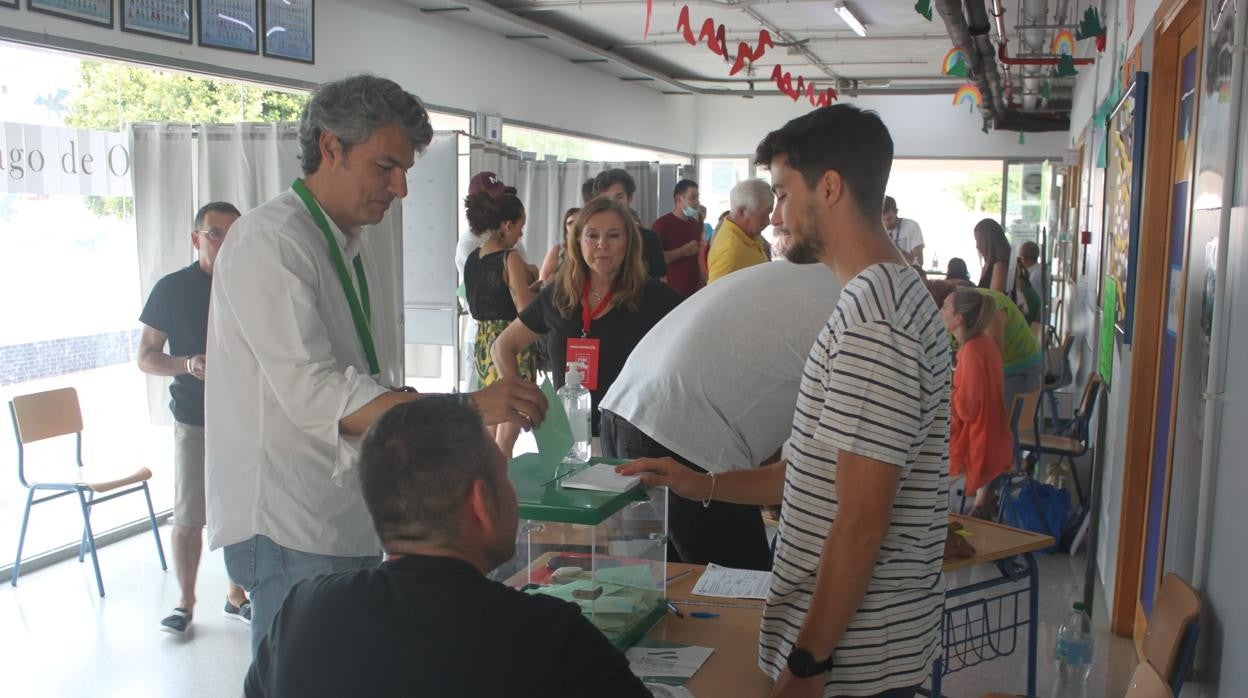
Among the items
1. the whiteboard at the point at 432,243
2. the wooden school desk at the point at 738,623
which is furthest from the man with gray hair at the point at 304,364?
the whiteboard at the point at 432,243

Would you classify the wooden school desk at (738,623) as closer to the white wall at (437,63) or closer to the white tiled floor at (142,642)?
the white tiled floor at (142,642)

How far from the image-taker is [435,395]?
1.38 m

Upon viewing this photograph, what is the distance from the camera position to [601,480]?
1.84 meters

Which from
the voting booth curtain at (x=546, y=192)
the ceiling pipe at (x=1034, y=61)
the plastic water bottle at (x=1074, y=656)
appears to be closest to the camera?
the plastic water bottle at (x=1074, y=656)

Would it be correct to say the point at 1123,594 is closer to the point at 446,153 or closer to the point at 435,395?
the point at 435,395

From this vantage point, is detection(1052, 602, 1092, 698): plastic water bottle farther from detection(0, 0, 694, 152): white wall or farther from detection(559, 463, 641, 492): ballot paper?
detection(0, 0, 694, 152): white wall

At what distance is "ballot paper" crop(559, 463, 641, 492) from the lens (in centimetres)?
179

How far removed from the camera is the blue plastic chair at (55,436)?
4277 mm

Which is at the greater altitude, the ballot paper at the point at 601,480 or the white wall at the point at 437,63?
the white wall at the point at 437,63

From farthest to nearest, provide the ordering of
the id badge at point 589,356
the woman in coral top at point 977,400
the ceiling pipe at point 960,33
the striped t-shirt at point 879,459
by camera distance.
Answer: the ceiling pipe at point 960,33 < the woman in coral top at point 977,400 < the id badge at point 589,356 < the striped t-shirt at point 879,459

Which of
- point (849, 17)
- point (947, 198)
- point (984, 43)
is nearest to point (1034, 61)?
point (984, 43)

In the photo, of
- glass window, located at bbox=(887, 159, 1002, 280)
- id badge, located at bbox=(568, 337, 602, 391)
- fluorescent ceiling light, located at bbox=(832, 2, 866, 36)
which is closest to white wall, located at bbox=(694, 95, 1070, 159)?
glass window, located at bbox=(887, 159, 1002, 280)

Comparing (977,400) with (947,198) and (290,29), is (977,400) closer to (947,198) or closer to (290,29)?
(290,29)

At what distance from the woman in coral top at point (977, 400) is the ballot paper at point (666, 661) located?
2944mm
